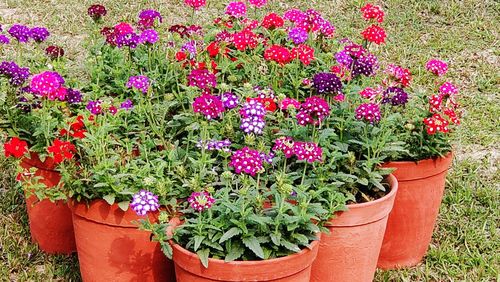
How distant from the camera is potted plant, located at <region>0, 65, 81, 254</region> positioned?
3143 millimetres

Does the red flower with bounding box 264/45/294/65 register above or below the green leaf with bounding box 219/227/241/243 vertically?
above

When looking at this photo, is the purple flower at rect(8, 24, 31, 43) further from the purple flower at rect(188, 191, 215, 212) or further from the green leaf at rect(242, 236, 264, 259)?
the green leaf at rect(242, 236, 264, 259)

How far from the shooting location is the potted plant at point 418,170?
11.6ft

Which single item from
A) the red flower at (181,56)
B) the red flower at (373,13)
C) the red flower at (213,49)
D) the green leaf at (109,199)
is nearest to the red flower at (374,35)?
the red flower at (373,13)

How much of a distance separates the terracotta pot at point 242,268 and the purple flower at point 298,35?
5.32 feet

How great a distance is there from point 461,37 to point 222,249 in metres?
4.40

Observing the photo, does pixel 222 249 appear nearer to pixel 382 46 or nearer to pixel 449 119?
pixel 449 119

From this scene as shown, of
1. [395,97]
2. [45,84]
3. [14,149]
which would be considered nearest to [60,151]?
[14,149]

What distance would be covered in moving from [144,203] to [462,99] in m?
3.47

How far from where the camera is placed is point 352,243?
3.20m

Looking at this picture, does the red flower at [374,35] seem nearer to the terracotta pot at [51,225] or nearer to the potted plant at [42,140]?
the potted plant at [42,140]

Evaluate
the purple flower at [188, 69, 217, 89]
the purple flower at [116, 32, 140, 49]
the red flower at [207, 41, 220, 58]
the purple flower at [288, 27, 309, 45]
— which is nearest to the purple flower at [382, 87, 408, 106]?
the purple flower at [188, 69, 217, 89]

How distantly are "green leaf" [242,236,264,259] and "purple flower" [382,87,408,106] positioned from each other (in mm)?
1005

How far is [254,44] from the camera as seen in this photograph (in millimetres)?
3914
